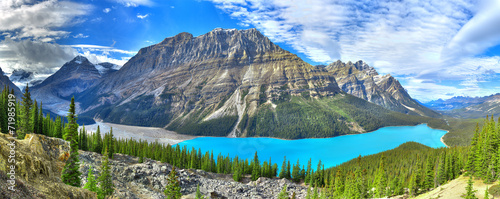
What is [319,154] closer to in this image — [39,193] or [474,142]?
[474,142]

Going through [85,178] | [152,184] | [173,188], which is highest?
[85,178]

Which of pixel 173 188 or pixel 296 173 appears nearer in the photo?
pixel 173 188

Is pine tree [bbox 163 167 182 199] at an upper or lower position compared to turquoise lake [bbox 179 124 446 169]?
upper

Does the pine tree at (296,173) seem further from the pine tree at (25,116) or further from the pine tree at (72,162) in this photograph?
the pine tree at (25,116)

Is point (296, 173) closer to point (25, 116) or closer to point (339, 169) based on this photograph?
point (339, 169)

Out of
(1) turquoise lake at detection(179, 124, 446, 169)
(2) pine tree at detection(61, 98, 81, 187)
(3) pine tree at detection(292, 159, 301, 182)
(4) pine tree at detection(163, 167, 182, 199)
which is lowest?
(1) turquoise lake at detection(179, 124, 446, 169)

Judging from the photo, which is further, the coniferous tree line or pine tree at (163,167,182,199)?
the coniferous tree line

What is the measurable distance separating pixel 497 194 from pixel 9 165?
196ft

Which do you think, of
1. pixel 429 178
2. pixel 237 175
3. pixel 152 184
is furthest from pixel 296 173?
pixel 152 184

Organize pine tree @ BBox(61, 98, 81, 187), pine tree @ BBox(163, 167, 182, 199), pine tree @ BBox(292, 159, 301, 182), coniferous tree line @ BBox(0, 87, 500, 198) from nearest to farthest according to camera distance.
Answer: pine tree @ BBox(61, 98, 81, 187) < pine tree @ BBox(163, 167, 182, 199) < coniferous tree line @ BBox(0, 87, 500, 198) < pine tree @ BBox(292, 159, 301, 182)

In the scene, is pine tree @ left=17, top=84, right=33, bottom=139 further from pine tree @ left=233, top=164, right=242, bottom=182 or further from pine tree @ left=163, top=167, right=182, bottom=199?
pine tree @ left=233, top=164, right=242, bottom=182

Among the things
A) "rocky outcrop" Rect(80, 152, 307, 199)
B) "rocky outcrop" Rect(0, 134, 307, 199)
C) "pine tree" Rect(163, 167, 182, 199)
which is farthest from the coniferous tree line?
"pine tree" Rect(163, 167, 182, 199)

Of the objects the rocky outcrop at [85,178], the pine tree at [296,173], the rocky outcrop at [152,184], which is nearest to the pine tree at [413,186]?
the rocky outcrop at [85,178]

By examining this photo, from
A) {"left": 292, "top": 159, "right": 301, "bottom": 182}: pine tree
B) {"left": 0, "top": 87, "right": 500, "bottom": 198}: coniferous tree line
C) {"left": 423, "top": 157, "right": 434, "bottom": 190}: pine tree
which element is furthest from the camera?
{"left": 292, "top": 159, "right": 301, "bottom": 182}: pine tree
